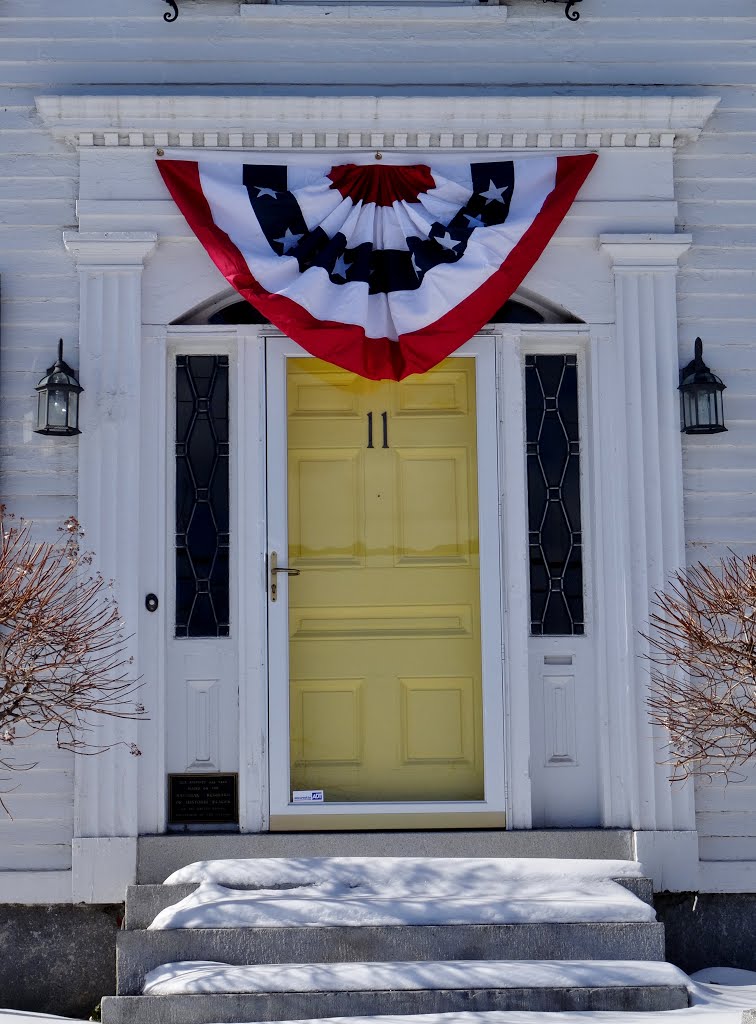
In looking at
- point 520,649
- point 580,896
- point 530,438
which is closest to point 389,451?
point 530,438

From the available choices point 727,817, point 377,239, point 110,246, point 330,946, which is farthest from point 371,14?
point 330,946

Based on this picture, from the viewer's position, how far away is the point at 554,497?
6.21m

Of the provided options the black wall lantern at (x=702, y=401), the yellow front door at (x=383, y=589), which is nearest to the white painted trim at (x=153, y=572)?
the yellow front door at (x=383, y=589)

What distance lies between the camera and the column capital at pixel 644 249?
615 centimetres

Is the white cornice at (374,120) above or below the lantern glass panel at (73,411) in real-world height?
above

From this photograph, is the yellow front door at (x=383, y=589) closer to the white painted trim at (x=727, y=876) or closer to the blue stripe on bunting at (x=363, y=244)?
the blue stripe on bunting at (x=363, y=244)

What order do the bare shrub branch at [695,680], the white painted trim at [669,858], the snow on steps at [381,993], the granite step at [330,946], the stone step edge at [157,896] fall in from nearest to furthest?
the snow on steps at [381,993] → the granite step at [330,946] → the stone step edge at [157,896] → the bare shrub branch at [695,680] → the white painted trim at [669,858]

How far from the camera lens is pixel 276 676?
19.5 ft

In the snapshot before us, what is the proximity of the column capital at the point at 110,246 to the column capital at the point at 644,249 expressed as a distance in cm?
219

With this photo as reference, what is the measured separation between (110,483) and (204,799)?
1540 mm

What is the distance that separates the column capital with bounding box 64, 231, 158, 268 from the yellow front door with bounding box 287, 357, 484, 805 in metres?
0.90

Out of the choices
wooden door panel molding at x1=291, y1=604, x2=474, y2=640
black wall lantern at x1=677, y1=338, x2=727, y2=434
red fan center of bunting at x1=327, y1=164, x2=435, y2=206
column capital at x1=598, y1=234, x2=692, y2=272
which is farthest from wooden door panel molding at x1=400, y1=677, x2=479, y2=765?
red fan center of bunting at x1=327, y1=164, x2=435, y2=206

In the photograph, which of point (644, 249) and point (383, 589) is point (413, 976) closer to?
point (383, 589)

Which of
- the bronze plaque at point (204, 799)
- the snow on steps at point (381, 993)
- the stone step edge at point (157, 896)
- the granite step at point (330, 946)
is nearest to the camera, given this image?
the snow on steps at point (381, 993)
